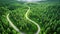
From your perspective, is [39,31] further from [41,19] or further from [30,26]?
[41,19]

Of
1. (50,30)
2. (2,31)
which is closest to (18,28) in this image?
(2,31)

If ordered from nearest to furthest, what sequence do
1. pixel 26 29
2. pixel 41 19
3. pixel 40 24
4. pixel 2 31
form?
pixel 2 31 < pixel 26 29 < pixel 40 24 < pixel 41 19

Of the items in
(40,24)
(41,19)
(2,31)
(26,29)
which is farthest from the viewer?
(41,19)

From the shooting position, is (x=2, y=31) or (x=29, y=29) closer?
(x=2, y=31)

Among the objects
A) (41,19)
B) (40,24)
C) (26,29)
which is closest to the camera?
(26,29)

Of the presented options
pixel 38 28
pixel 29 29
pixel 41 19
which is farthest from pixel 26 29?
pixel 41 19

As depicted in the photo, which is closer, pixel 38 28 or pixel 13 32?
pixel 13 32

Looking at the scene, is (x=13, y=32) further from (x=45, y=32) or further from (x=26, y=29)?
(x=45, y=32)

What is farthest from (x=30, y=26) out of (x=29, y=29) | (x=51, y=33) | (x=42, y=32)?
(x=51, y=33)
